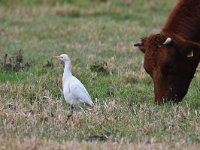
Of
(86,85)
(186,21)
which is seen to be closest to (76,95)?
(186,21)

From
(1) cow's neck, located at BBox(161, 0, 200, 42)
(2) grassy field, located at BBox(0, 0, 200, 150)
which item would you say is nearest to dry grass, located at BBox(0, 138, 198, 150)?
(2) grassy field, located at BBox(0, 0, 200, 150)

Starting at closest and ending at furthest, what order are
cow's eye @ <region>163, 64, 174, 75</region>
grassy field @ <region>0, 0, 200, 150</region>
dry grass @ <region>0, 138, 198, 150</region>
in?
dry grass @ <region>0, 138, 198, 150</region>
grassy field @ <region>0, 0, 200, 150</region>
cow's eye @ <region>163, 64, 174, 75</region>

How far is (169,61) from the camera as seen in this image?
912cm

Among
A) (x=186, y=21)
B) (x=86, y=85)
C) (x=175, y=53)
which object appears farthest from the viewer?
(x=86, y=85)

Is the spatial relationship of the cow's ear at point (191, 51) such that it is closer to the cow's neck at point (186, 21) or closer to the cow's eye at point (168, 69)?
the cow's eye at point (168, 69)

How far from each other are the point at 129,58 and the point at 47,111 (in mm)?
6079

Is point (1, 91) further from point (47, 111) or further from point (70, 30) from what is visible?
point (70, 30)

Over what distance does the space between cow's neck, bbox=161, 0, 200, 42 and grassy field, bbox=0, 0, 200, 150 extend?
0.92 metres

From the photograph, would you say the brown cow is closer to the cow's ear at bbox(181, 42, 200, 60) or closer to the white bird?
the cow's ear at bbox(181, 42, 200, 60)

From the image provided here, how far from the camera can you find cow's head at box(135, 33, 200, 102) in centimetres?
905

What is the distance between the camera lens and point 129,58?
14.5 metres

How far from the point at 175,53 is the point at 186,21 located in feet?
1.90

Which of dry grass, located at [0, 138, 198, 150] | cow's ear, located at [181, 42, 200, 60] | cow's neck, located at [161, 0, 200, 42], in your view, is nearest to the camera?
dry grass, located at [0, 138, 198, 150]

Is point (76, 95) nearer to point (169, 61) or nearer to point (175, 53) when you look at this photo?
point (169, 61)
